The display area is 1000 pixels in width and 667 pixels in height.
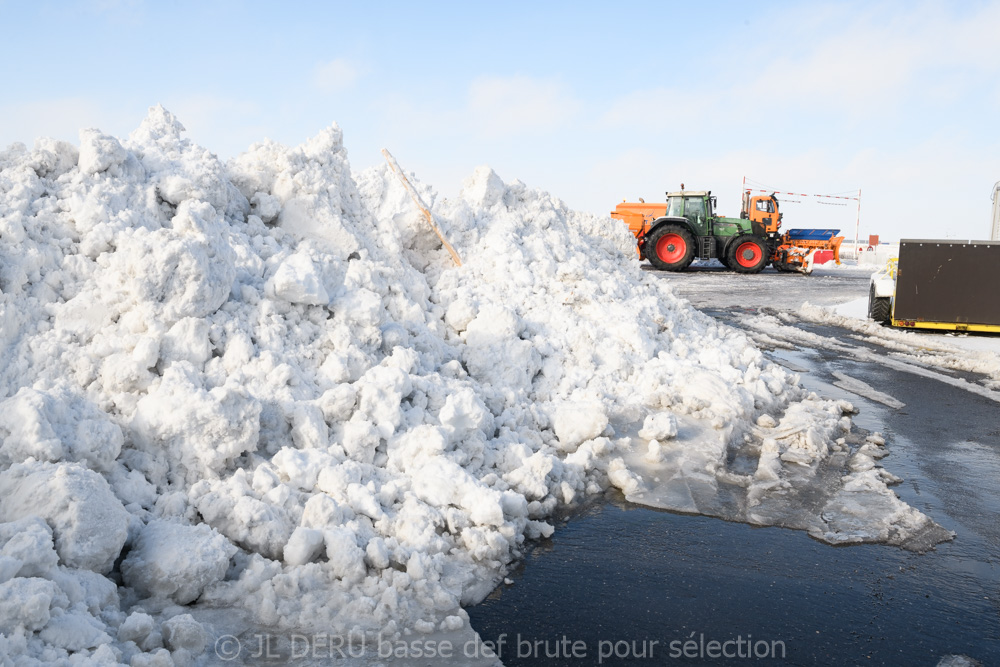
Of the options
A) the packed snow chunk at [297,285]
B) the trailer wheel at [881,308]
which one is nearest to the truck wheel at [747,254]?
the trailer wheel at [881,308]

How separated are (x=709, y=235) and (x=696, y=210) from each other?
3.08 feet

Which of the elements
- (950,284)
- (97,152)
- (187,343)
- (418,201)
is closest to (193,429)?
(187,343)

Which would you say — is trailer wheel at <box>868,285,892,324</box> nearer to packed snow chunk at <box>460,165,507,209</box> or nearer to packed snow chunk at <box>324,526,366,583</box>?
packed snow chunk at <box>460,165,507,209</box>

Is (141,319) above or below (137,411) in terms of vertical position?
above

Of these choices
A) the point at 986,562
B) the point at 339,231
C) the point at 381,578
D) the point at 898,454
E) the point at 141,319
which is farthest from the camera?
the point at 339,231

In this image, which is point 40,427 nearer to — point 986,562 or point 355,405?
point 355,405

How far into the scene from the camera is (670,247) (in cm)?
2209

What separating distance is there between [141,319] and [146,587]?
1983mm

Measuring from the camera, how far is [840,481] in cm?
498

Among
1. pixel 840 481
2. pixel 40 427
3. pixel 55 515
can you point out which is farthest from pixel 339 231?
pixel 840 481

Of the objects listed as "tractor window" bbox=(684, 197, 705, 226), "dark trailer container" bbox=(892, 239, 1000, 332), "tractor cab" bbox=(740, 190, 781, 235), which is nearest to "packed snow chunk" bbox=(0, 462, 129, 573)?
"dark trailer container" bbox=(892, 239, 1000, 332)

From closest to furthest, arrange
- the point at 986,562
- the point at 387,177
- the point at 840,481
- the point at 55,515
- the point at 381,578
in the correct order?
the point at 55,515, the point at 381,578, the point at 986,562, the point at 840,481, the point at 387,177

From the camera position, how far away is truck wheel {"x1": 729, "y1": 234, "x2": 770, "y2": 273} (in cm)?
2216

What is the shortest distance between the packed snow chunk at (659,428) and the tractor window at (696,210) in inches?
700
